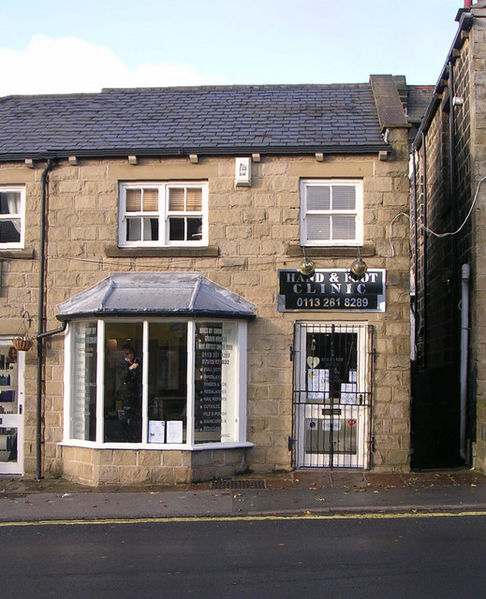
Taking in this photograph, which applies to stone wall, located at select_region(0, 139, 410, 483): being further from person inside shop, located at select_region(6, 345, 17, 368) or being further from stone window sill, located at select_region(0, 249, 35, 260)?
person inside shop, located at select_region(6, 345, 17, 368)

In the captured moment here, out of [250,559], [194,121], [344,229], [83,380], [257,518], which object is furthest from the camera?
[194,121]

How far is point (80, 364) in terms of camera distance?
42.4 ft

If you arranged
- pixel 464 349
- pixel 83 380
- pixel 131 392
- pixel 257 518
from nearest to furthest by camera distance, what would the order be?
pixel 257 518 → pixel 131 392 → pixel 83 380 → pixel 464 349

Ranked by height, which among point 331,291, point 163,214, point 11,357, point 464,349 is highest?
point 163,214

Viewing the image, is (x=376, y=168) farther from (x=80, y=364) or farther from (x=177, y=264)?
(x=80, y=364)

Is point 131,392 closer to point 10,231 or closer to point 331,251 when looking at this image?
point 10,231

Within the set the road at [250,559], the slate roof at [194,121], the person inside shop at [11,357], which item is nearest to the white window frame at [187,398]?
the person inside shop at [11,357]

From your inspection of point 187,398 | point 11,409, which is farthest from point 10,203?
point 187,398

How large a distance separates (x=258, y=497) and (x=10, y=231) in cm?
648

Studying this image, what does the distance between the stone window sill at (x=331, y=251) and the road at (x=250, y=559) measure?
4.70 meters

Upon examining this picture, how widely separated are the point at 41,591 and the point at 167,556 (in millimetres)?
1526

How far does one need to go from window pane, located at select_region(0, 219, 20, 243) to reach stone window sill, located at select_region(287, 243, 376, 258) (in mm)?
4846

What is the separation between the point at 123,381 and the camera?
12547 mm

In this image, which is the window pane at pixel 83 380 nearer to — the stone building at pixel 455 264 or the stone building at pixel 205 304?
the stone building at pixel 205 304
